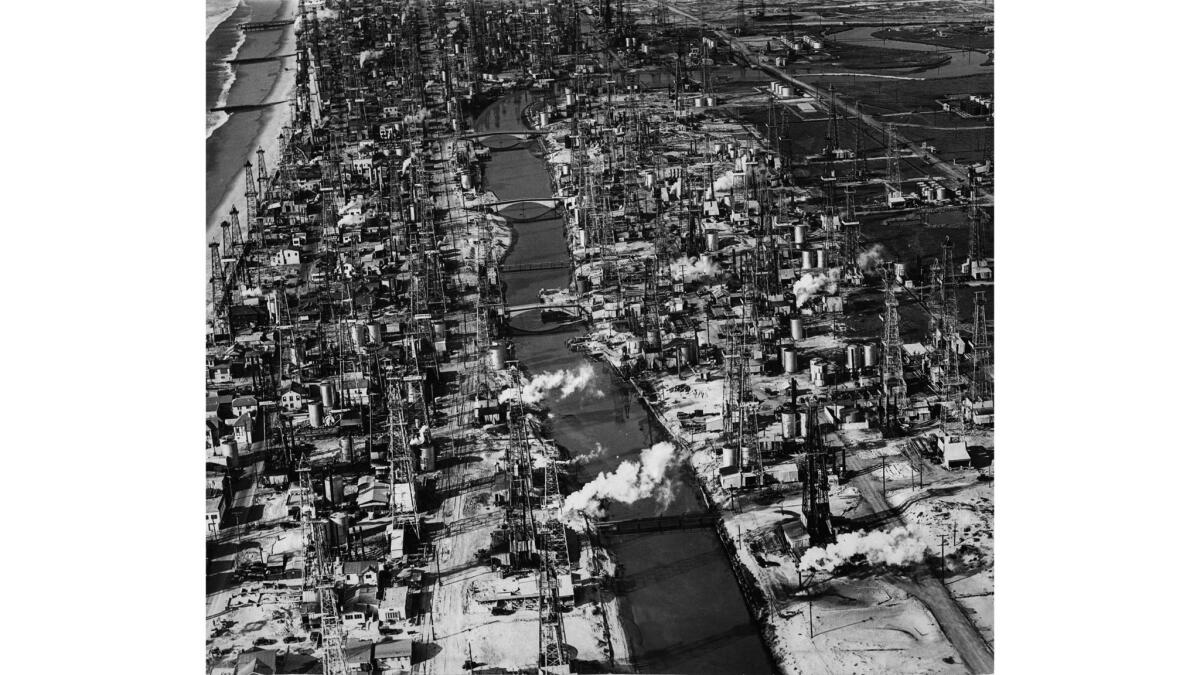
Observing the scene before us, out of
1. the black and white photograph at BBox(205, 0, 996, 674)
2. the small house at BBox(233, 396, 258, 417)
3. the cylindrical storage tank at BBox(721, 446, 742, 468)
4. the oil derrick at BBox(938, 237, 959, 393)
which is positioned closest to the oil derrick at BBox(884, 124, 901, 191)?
the black and white photograph at BBox(205, 0, 996, 674)

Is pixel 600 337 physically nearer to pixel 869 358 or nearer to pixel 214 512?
pixel 869 358

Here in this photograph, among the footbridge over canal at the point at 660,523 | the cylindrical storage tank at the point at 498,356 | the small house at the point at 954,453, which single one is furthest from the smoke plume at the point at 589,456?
the small house at the point at 954,453

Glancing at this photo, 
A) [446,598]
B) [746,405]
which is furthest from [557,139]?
[446,598]

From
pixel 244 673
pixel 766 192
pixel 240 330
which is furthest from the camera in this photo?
pixel 766 192

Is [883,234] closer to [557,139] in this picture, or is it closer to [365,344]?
[557,139]

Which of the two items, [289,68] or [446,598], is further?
[289,68]

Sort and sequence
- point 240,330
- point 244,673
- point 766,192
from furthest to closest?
point 766,192
point 240,330
point 244,673

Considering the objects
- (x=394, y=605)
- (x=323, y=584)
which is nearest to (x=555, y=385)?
(x=394, y=605)

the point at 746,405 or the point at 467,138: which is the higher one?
the point at 467,138

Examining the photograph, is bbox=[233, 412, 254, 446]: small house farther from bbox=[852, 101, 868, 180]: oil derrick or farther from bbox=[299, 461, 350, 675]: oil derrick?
bbox=[852, 101, 868, 180]: oil derrick
